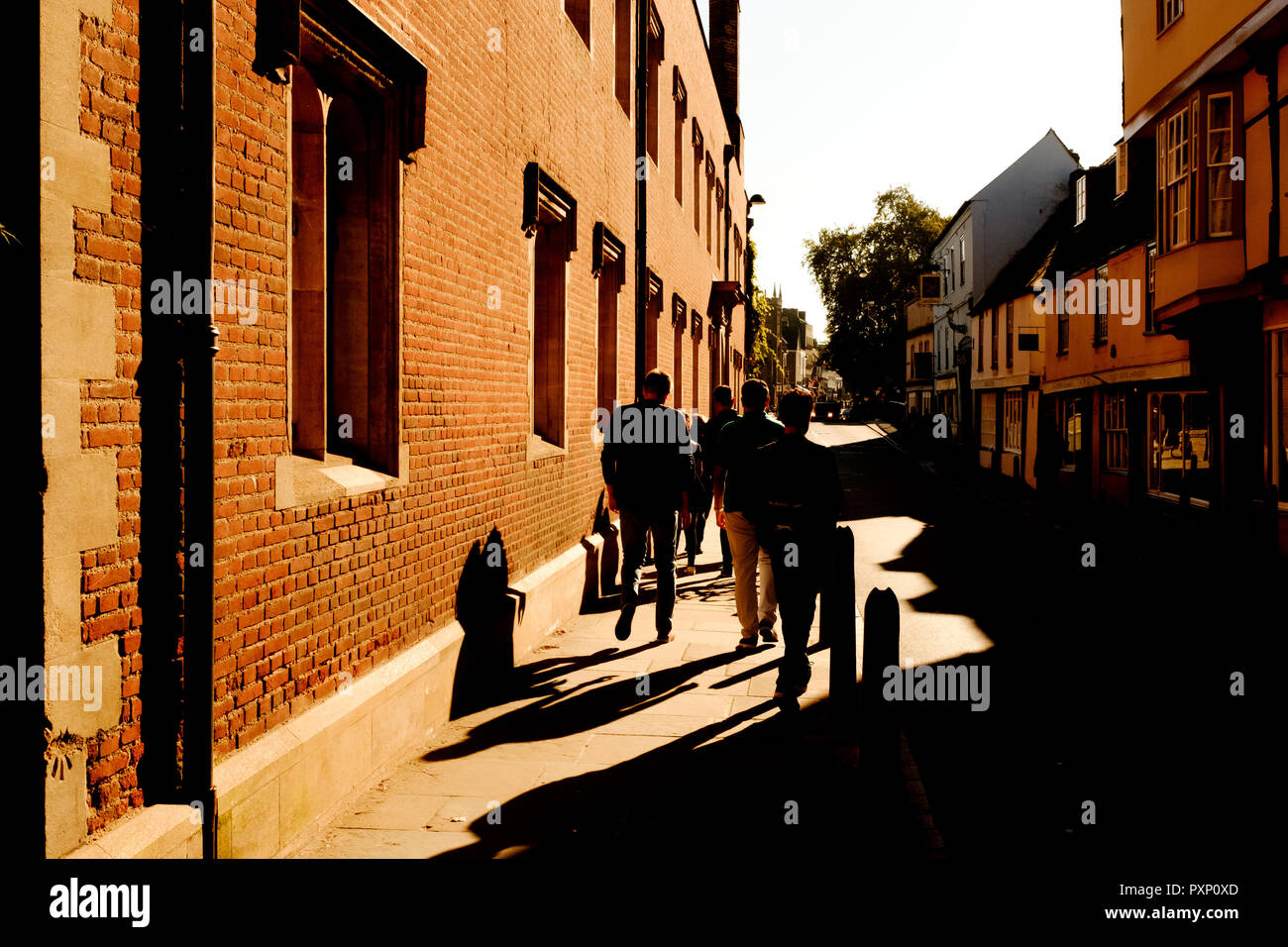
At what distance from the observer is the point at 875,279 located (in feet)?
235

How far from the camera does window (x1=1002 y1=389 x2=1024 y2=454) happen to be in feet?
106

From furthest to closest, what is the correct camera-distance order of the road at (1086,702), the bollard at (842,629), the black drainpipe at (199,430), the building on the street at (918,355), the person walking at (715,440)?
the building on the street at (918,355) → the person walking at (715,440) → the bollard at (842,629) → the road at (1086,702) → the black drainpipe at (199,430)

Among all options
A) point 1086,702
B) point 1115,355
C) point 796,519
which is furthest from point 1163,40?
point 796,519

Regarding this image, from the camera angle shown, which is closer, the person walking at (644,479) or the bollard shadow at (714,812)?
the bollard shadow at (714,812)

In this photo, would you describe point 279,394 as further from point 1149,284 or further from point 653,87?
point 1149,284

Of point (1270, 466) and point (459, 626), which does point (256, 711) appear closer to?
point (459, 626)

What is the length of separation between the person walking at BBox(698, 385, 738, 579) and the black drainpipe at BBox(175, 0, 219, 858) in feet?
17.4

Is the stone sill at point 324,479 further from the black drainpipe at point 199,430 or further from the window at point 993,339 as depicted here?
the window at point 993,339

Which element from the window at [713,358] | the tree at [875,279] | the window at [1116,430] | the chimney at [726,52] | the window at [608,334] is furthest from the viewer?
the tree at [875,279]

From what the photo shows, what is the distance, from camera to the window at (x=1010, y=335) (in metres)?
33.6

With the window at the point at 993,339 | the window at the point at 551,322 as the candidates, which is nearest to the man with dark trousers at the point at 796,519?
the window at the point at 551,322

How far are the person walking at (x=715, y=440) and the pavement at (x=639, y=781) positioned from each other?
225 centimetres

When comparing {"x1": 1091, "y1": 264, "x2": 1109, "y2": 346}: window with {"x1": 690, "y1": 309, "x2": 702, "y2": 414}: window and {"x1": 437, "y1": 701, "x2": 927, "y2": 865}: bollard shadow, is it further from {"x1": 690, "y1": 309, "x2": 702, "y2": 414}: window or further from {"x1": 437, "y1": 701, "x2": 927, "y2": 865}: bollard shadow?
{"x1": 437, "y1": 701, "x2": 927, "y2": 865}: bollard shadow

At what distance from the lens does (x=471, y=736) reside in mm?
5934
